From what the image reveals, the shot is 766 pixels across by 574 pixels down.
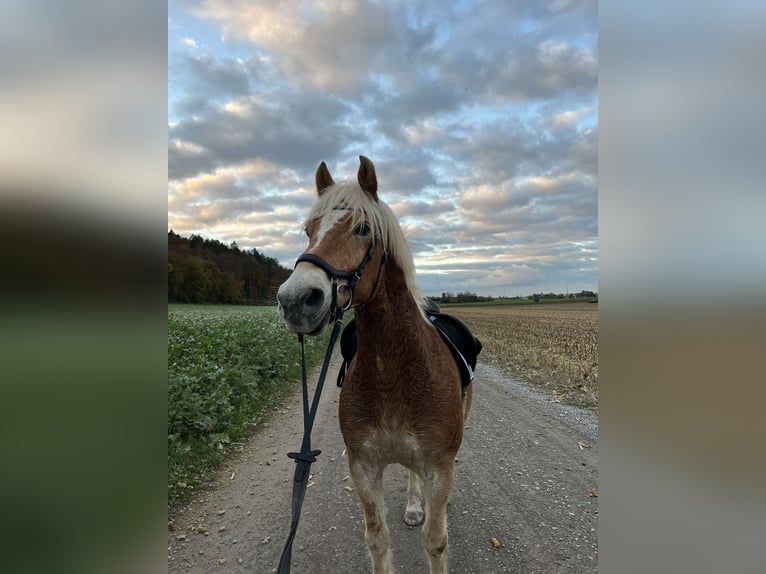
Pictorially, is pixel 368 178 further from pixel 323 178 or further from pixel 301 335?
pixel 301 335

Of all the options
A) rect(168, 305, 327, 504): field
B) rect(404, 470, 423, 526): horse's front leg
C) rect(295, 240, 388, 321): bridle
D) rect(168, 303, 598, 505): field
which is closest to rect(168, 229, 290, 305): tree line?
rect(295, 240, 388, 321): bridle

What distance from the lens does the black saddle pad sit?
3422mm

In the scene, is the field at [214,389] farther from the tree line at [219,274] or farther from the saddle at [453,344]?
the saddle at [453,344]

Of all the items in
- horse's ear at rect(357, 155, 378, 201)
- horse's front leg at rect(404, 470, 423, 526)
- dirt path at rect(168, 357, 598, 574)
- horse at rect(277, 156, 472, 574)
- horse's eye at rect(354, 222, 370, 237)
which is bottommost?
dirt path at rect(168, 357, 598, 574)

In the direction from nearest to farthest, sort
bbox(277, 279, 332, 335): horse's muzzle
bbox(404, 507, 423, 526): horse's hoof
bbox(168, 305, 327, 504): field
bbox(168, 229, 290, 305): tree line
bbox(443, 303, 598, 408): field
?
1. bbox(277, 279, 332, 335): horse's muzzle
2. bbox(168, 229, 290, 305): tree line
3. bbox(404, 507, 423, 526): horse's hoof
4. bbox(168, 305, 327, 504): field
5. bbox(443, 303, 598, 408): field

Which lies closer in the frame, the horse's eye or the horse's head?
the horse's head

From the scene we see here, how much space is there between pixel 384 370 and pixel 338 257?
91 centimetres

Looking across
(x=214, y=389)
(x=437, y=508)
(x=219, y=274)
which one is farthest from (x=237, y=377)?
(x=437, y=508)

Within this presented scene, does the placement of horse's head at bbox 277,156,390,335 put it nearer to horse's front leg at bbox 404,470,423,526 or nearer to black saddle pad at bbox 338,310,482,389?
black saddle pad at bbox 338,310,482,389

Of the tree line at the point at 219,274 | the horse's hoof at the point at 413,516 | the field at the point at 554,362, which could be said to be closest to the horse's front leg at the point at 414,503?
the horse's hoof at the point at 413,516
